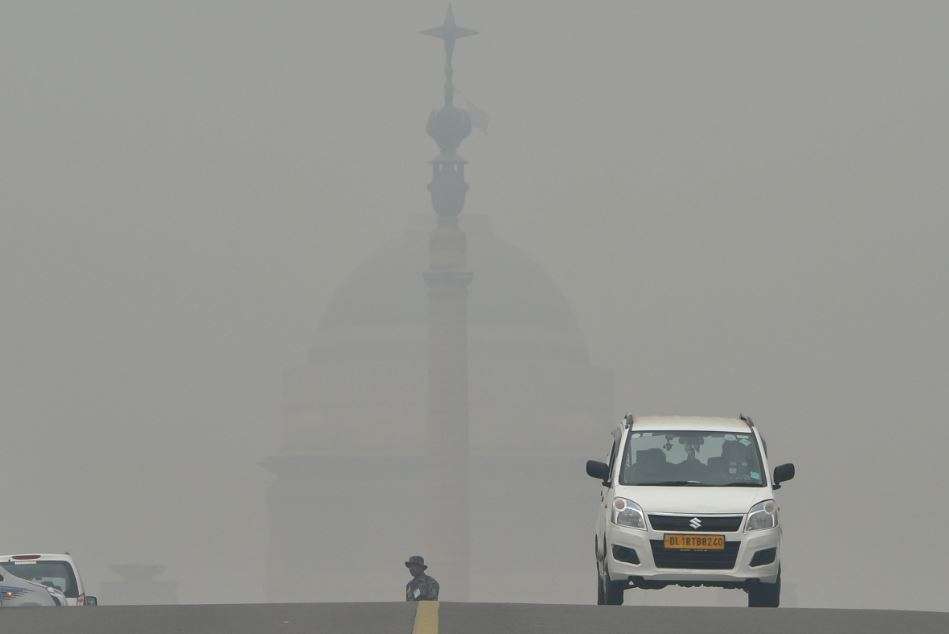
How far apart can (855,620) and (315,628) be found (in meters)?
4.16

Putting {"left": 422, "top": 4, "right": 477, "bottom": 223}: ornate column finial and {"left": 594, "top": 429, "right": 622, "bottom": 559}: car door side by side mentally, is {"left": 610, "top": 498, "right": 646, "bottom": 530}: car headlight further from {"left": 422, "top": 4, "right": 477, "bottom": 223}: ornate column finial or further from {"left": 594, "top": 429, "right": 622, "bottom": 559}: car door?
{"left": 422, "top": 4, "right": 477, "bottom": 223}: ornate column finial

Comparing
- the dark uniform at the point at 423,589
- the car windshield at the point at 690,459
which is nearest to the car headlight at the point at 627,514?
the car windshield at the point at 690,459

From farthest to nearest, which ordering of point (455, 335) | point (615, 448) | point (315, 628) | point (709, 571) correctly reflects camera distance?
1. point (455, 335)
2. point (615, 448)
3. point (709, 571)
4. point (315, 628)

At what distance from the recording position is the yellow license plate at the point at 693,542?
1836 cm

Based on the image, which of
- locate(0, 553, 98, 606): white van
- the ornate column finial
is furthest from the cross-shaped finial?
locate(0, 553, 98, 606): white van

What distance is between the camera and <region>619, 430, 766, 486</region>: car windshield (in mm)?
19031

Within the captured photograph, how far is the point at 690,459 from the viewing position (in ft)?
63.3

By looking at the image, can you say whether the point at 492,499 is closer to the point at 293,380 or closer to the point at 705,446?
the point at 293,380

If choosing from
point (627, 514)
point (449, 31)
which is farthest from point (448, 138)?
point (627, 514)

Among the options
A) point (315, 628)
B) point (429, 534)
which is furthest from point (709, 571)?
point (429, 534)

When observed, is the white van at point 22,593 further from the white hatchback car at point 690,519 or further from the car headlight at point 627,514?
the car headlight at point 627,514

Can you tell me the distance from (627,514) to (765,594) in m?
1.39

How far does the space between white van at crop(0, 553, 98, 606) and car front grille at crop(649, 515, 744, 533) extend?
35.4ft

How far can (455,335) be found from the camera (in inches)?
5581
